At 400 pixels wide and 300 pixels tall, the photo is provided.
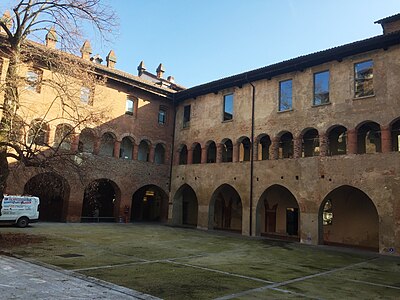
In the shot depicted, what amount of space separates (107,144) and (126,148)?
1.77 metres

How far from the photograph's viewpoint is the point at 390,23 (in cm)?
2053

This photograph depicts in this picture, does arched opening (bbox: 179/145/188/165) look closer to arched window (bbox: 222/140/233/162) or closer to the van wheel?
arched window (bbox: 222/140/233/162)

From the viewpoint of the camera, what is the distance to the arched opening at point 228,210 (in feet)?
92.0

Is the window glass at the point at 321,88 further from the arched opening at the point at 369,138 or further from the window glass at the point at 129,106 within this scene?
the window glass at the point at 129,106

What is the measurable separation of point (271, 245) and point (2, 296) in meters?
14.0

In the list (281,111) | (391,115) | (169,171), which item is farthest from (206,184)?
(391,115)

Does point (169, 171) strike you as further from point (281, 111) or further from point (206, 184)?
point (281, 111)

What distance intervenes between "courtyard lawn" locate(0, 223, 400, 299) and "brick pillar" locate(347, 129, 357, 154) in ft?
17.0

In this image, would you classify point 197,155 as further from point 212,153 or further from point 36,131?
point 36,131

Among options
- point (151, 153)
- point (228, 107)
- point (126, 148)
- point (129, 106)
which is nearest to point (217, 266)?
point (228, 107)

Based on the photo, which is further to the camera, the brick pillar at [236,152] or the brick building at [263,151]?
the brick pillar at [236,152]

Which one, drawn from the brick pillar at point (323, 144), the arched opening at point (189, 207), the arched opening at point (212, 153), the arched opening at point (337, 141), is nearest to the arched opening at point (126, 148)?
the arched opening at point (189, 207)

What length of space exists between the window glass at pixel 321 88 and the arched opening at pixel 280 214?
21.1ft

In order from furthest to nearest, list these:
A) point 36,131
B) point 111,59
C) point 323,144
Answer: point 111,59
point 323,144
point 36,131
